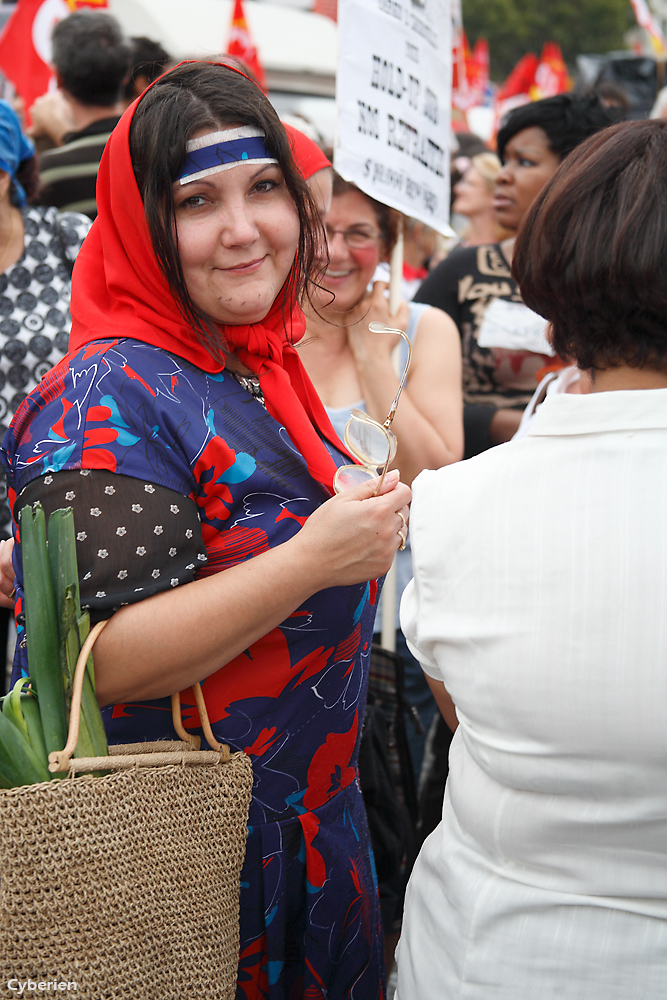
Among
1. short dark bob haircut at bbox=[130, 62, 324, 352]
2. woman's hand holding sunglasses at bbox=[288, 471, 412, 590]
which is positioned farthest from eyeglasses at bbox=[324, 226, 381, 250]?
woman's hand holding sunglasses at bbox=[288, 471, 412, 590]

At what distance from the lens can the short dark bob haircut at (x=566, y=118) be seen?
3.46m

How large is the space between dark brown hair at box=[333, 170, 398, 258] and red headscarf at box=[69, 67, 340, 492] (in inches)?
Answer: 45.9

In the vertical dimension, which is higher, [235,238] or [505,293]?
[235,238]

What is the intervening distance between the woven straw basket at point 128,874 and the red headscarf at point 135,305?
1.64 feet

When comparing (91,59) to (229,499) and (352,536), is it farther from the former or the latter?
(352,536)

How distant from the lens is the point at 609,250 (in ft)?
3.68

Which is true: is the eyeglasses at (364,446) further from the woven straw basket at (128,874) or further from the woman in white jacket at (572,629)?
the woven straw basket at (128,874)

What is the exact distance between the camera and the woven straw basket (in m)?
1.13

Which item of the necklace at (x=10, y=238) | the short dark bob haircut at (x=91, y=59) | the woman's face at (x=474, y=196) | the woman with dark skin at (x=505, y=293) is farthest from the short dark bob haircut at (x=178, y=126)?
the woman's face at (x=474, y=196)

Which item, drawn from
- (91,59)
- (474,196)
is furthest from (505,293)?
(474,196)

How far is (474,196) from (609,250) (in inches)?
200

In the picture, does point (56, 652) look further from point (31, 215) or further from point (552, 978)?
point (31, 215)

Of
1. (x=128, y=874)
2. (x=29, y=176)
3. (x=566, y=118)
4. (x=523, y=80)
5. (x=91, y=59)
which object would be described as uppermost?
(x=91, y=59)

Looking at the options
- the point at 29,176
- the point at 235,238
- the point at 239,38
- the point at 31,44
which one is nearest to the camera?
the point at 235,238
